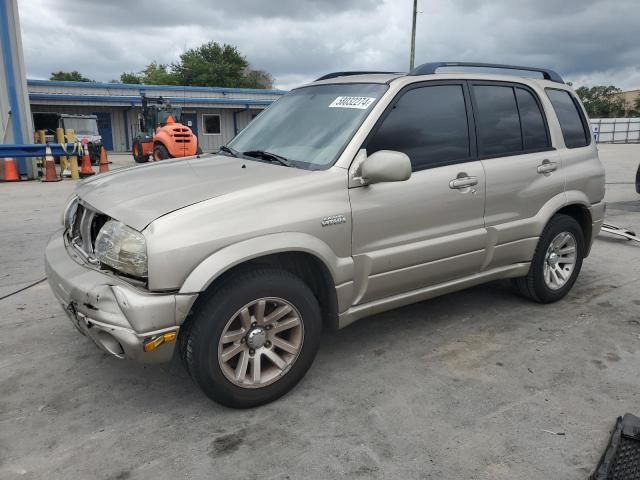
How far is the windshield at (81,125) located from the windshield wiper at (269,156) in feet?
71.0

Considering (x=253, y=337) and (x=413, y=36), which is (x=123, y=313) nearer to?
(x=253, y=337)

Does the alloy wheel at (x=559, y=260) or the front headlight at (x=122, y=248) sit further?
the alloy wheel at (x=559, y=260)

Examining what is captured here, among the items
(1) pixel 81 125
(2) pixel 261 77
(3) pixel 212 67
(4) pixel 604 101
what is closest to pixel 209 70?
(3) pixel 212 67

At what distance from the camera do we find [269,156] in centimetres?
342

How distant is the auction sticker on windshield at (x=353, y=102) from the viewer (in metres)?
3.27

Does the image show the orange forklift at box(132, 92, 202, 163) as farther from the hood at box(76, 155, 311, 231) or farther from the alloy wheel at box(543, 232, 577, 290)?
the alloy wheel at box(543, 232, 577, 290)

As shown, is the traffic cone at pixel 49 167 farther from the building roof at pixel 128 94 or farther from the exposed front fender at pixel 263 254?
the building roof at pixel 128 94

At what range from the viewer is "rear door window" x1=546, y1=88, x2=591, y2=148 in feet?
14.1

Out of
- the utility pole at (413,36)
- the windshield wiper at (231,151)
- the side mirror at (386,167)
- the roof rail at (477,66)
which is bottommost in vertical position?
the side mirror at (386,167)

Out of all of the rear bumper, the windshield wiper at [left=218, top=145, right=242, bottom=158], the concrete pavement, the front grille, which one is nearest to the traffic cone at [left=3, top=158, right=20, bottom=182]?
the concrete pavement

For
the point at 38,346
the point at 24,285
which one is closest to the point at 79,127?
the point at 24,285

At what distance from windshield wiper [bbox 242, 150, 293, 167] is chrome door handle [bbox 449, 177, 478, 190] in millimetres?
1109

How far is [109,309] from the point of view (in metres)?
2.50

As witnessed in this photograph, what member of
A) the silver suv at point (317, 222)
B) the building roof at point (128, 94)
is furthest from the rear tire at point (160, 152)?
the silver suv at point (317, 222)
